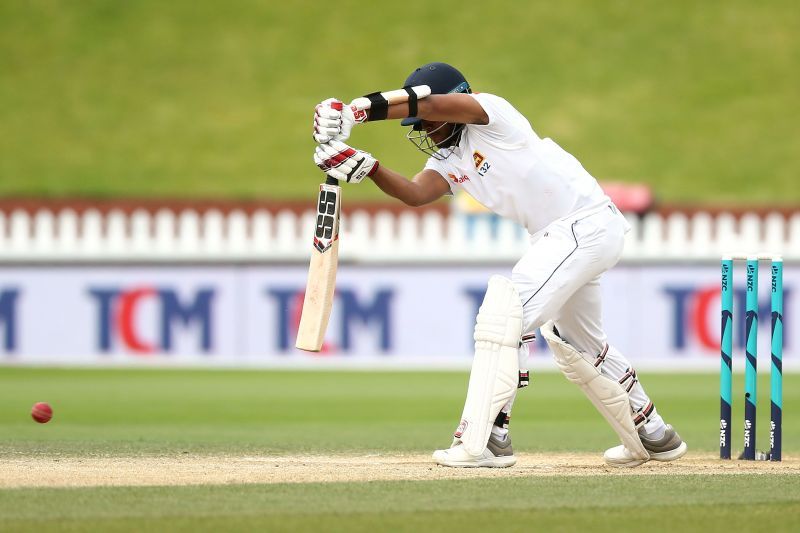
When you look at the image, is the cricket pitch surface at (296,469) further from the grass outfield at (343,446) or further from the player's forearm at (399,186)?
the player's forearm at (399,186)

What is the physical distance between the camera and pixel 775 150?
993 inches

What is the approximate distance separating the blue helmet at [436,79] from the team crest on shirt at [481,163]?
0.84ft

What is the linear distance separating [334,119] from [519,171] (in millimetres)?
706

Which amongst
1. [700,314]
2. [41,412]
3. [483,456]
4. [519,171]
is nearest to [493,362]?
[483,456]

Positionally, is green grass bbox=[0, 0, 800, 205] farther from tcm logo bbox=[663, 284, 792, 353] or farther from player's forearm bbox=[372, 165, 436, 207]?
player's forearm bbox=[372, 165, 436, 207]

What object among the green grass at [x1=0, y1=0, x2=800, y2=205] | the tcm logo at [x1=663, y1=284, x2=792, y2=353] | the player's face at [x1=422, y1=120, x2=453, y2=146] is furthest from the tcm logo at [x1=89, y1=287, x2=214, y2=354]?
the green grass at [x1=0, y1=0, x2=800, y2=205]

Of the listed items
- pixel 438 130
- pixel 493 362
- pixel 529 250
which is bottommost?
pixel 493 362

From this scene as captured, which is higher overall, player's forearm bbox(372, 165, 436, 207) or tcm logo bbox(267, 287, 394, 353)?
player's forearm bbox(372, 165, 436, 207)

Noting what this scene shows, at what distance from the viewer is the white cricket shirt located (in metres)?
5.35

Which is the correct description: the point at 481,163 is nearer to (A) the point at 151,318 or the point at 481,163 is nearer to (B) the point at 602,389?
(B) the point at 602,389

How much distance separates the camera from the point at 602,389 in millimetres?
5543

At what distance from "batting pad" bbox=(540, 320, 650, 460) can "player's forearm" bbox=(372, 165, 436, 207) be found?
0.69 m

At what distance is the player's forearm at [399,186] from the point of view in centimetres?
553

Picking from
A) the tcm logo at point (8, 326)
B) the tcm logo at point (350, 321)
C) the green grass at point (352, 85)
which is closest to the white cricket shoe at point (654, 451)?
the tcm logo at point (350, 321)
